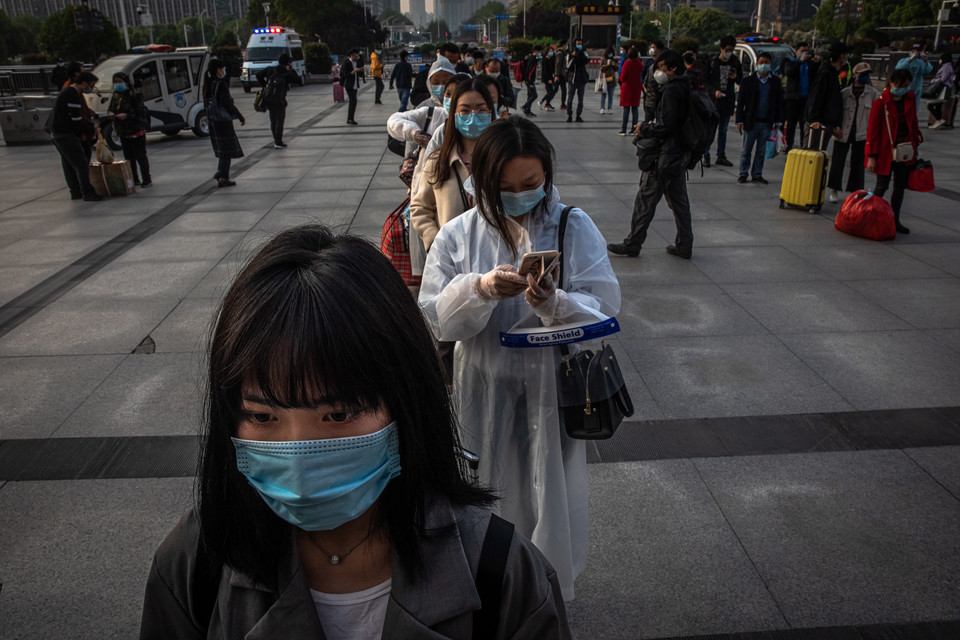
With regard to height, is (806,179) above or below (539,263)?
below

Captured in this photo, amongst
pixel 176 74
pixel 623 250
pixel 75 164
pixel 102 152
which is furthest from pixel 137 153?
pixel 623 250

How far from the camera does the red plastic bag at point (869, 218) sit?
7719mm

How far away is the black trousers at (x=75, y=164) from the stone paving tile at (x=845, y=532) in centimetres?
974

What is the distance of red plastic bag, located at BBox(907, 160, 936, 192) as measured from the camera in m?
7.75

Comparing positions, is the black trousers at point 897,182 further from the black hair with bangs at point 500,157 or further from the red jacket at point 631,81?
the red jacket at point 631,81

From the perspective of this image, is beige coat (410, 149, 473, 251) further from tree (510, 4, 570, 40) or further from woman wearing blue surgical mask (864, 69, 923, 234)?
tree (510, 4, 570, 40)

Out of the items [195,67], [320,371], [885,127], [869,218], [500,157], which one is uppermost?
[195,67]

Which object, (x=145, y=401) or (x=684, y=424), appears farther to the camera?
(x=145, y=401)

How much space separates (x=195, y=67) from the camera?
17.4m

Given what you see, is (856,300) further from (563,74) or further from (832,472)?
(563,74)

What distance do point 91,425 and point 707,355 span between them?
3.93 meters

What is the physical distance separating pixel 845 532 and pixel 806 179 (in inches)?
260

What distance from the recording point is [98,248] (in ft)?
26.3

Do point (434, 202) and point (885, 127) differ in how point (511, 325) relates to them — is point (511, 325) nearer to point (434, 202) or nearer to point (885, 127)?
point (434, 202)
